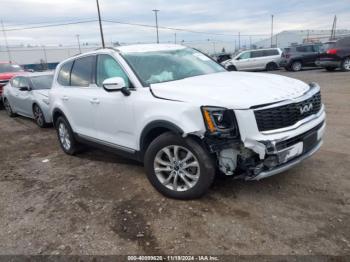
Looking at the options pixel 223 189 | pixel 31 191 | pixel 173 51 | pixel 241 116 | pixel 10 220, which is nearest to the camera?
pixel 241 116

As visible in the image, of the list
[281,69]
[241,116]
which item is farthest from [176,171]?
[281,69]

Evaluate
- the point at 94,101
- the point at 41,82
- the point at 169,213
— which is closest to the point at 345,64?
the point at 41,82

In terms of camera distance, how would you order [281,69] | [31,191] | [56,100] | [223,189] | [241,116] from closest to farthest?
[241,116] → [223,189] → [31,191] → [56,100] → [281,69]

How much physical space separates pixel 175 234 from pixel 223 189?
40.9 inches

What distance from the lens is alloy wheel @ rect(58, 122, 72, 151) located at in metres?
5.50

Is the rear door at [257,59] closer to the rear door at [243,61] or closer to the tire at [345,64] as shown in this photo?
the rear door at [243,61]

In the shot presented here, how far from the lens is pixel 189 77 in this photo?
4.00 metres

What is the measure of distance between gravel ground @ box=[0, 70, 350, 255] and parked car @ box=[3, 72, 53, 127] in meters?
3.32

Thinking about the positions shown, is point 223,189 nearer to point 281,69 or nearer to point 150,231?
point 150,231

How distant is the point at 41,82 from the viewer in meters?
8.66

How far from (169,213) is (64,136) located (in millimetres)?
3133

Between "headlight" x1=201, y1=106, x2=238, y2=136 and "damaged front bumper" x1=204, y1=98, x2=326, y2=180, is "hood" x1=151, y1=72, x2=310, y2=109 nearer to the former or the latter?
"headlight" x1=201, y1=106, x2=238, y2=136

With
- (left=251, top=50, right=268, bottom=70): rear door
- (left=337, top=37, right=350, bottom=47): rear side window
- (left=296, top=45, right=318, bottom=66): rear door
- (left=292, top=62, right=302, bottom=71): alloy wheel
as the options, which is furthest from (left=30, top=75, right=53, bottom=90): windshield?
(left=296, top=45, right=318, bottom=66): rear door

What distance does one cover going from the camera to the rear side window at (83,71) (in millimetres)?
4609
